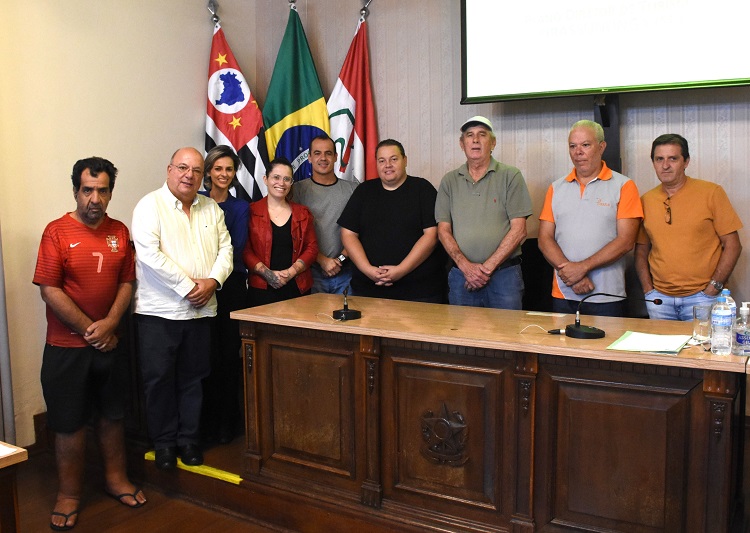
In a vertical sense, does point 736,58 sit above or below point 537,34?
below

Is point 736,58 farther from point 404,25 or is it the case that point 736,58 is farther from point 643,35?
point 404,25

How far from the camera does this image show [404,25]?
441 cm

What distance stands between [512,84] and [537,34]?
11.6 inches

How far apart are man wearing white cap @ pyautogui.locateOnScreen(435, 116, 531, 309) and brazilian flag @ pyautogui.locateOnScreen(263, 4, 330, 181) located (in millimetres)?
1426

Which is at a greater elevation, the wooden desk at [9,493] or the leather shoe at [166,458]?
the wooden desk at [9,493]

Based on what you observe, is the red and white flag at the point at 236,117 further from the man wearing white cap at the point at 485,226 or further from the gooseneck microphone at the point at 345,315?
the gooseneck microphone at the point at 345,315

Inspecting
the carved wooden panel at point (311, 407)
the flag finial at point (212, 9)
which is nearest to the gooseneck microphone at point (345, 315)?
the carved wooden panel at point (311, 407)

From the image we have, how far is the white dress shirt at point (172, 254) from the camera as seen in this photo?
293cm

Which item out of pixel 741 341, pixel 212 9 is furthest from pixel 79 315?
pixel 212 9

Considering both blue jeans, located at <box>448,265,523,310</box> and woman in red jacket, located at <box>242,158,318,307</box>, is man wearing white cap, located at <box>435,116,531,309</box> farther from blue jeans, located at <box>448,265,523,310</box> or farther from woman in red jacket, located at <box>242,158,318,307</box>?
woman in red jacket, located at <box>242,158,318,307</box>

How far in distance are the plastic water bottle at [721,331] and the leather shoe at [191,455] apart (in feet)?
7.17

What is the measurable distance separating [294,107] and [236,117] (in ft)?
1.29

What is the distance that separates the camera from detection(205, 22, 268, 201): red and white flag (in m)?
4.48

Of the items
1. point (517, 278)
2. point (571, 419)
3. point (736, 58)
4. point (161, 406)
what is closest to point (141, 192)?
point (161, 406)
